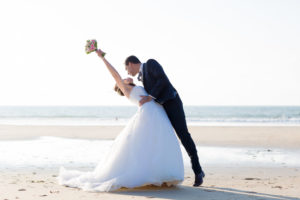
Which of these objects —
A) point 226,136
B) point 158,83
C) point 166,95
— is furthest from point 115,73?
point 226,136

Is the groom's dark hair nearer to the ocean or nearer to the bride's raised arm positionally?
the bride's raised arm

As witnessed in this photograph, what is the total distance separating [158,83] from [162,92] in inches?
5.4

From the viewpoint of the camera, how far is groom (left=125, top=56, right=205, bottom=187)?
5.26m

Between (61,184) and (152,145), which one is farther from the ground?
(152,145)

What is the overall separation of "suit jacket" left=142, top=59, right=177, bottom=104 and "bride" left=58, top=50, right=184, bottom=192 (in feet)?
0.53

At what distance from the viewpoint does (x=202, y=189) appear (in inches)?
214

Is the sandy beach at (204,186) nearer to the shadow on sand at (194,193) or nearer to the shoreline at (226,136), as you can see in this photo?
the shadow on sand at (194,193)

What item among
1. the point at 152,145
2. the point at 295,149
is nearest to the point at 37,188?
the point at 152,145

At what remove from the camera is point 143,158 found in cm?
513

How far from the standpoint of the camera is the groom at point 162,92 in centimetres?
526

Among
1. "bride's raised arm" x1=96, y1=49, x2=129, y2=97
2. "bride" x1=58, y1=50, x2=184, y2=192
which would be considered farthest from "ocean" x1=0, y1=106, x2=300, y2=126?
"bride" x1=58, y1=50, x2=184, y2=192

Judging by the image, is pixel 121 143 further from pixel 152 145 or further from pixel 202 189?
pixel 202 189

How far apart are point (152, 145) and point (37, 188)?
167cm

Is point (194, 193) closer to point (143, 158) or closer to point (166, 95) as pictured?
point (143, 158)
